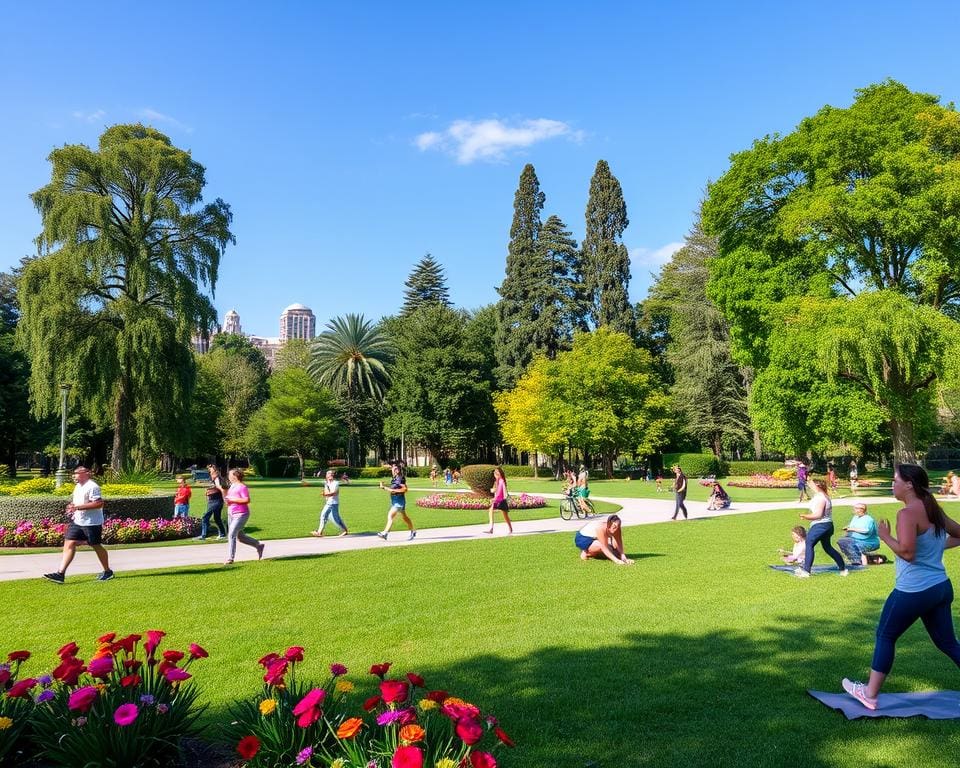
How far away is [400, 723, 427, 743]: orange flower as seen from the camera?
2.72 metres

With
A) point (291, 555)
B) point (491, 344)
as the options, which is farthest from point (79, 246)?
point (491, 344)

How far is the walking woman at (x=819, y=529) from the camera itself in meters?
9.96

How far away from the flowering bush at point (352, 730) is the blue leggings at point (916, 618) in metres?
3.04

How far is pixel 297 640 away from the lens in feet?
21.3

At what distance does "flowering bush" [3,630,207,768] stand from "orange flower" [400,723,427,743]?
129 cm

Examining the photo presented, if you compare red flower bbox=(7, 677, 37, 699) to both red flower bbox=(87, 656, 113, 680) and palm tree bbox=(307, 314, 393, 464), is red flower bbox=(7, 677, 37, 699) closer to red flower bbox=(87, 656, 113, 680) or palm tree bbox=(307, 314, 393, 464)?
red flower bbox=(87, 656, 113, 680)

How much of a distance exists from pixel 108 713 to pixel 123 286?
107ft

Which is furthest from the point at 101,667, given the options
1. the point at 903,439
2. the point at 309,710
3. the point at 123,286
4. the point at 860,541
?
the point at 123,286

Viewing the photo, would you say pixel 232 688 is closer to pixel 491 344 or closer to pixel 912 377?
pixel 912 377

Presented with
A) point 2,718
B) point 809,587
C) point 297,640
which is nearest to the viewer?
point 2,718

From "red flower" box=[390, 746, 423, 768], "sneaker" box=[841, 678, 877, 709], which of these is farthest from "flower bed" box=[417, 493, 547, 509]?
"red flower" box=[390, 746, 423, 768]

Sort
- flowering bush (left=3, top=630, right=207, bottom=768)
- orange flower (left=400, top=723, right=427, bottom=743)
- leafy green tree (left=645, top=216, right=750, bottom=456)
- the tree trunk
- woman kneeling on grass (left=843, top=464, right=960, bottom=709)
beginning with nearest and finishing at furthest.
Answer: orange flower (left=400, top=723, right=427, bottom=743), flowering bush (left=3, top=630, right=207, bottom=768), woman kneeling on grass (left=843, top=464, right=960, bottom=709), the tree trunk, leafy green tree (left=645, top=216, right=750, bottom=456)

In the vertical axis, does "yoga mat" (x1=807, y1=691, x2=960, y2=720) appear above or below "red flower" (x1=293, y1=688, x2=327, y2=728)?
below

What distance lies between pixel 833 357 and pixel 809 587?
16894mm
